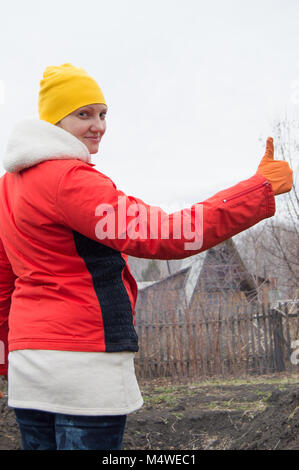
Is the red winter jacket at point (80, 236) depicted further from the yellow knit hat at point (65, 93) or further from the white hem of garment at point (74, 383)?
the yellow knit hat at point (65, 93)

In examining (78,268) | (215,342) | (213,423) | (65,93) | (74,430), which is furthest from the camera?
(215,342)

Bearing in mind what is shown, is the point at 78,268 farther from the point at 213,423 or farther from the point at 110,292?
the point at 213,423

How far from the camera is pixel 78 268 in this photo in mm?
1595

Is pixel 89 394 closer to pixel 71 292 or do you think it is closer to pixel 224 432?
pixel 71 292

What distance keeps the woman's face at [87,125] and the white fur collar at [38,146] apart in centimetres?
11

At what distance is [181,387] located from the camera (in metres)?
9.17

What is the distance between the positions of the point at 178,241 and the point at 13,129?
2.30 feet

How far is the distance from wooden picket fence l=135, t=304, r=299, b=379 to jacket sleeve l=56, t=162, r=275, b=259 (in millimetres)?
9455

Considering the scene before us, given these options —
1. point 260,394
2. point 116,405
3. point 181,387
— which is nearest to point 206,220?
point 116,405

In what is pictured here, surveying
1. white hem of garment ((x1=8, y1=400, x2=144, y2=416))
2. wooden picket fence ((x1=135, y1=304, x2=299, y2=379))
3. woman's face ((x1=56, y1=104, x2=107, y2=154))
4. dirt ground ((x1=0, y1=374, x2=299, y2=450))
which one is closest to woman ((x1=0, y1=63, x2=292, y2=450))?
white hem of garment ((x1=8, y1=400, x2=144, y2=416))

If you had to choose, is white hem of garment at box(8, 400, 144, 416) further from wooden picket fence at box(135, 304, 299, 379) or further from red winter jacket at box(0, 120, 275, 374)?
wooden picket fence at box(135, 304, 299, 379)

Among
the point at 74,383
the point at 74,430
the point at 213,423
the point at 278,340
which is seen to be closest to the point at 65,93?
the point at 74,383

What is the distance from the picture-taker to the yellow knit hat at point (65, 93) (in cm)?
182

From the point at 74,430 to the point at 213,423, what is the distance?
4147mm
